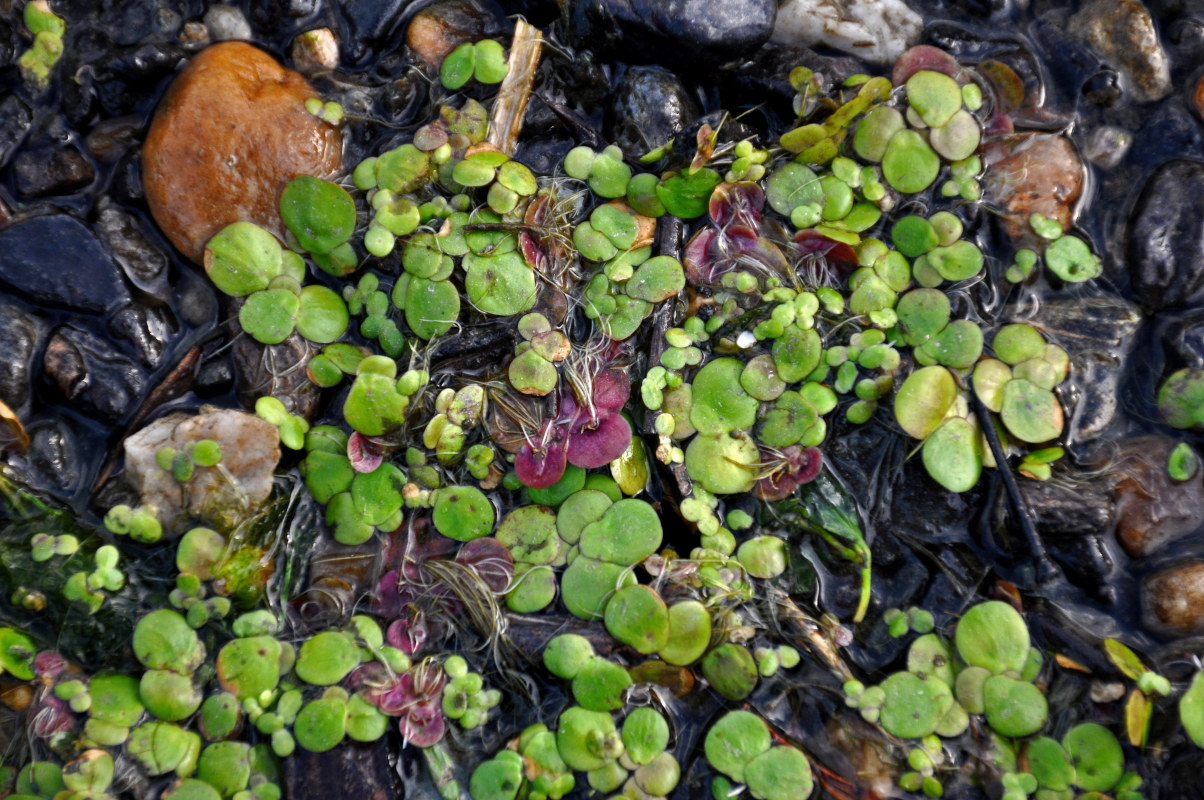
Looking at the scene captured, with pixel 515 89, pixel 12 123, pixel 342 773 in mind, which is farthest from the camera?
pixel 515 89

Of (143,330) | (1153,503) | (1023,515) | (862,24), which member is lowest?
(143,330)

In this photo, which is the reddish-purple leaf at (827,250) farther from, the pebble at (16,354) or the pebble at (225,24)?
the pebble at (16,354)

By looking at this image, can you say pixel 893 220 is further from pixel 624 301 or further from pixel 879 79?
pixel 624 301

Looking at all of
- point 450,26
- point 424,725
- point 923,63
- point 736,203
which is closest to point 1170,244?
point 923,63

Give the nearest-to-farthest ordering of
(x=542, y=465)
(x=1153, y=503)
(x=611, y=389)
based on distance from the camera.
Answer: (x=1153, y=503), (x=542, y=465), (x=611, y=389)

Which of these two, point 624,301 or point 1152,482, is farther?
point 624,301

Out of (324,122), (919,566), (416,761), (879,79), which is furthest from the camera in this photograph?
(324,122)

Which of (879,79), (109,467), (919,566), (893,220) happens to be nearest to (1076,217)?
(893,220)

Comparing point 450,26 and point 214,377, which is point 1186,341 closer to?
point 450,26
